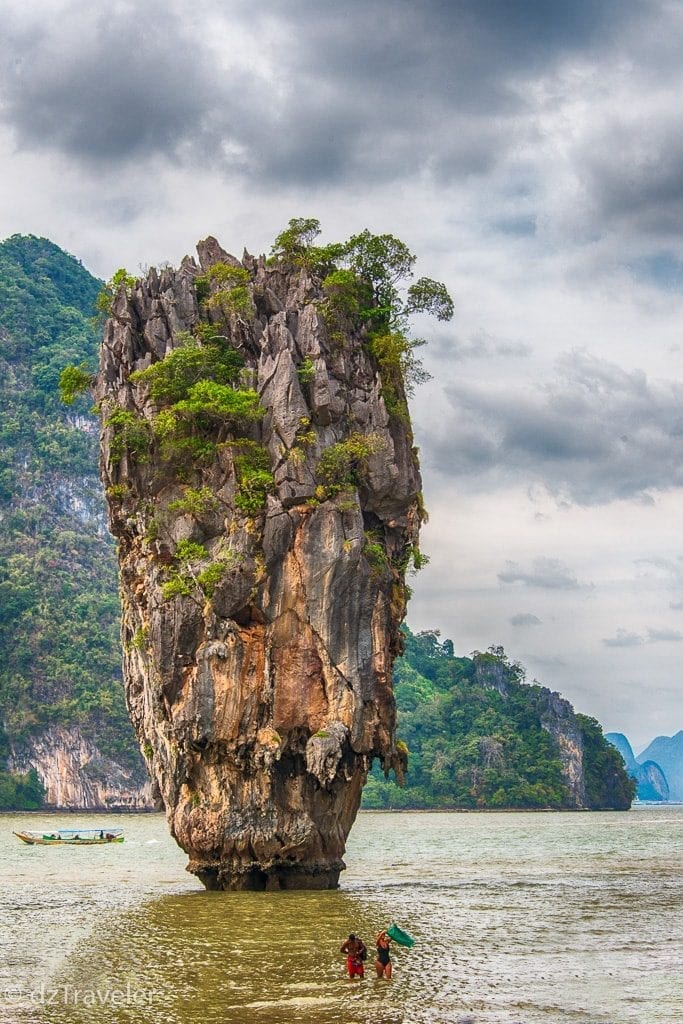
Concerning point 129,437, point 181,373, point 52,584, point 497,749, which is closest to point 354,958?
point 129,437

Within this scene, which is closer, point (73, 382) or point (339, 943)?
point (339, 943)

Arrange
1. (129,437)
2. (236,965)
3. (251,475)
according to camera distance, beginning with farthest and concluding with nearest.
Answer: (129,437), (251,475), (236,965)

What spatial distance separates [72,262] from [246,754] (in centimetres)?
17746

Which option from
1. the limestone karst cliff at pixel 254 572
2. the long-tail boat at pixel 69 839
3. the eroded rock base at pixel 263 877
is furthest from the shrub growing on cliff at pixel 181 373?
the long-tail boat at pixel 69 839

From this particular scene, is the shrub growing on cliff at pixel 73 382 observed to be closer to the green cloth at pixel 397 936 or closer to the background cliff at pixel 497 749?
the green cloth at pixel 397 936

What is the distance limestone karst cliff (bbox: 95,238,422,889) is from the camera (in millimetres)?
29031

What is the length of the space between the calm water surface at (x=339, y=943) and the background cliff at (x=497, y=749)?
77543mm

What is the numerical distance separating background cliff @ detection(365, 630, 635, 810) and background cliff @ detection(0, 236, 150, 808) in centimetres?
2794

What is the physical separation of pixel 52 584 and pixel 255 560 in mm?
103899

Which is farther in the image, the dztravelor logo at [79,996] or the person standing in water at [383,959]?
the person standing in water at [383,959]

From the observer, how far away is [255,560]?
29.1m

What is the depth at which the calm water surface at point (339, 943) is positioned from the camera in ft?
57.1

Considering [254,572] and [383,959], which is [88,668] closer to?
[254,572]

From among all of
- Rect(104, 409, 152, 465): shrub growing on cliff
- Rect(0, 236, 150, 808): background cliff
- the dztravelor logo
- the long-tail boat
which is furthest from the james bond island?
Rect(0, 236, 150, 808): background cliff
